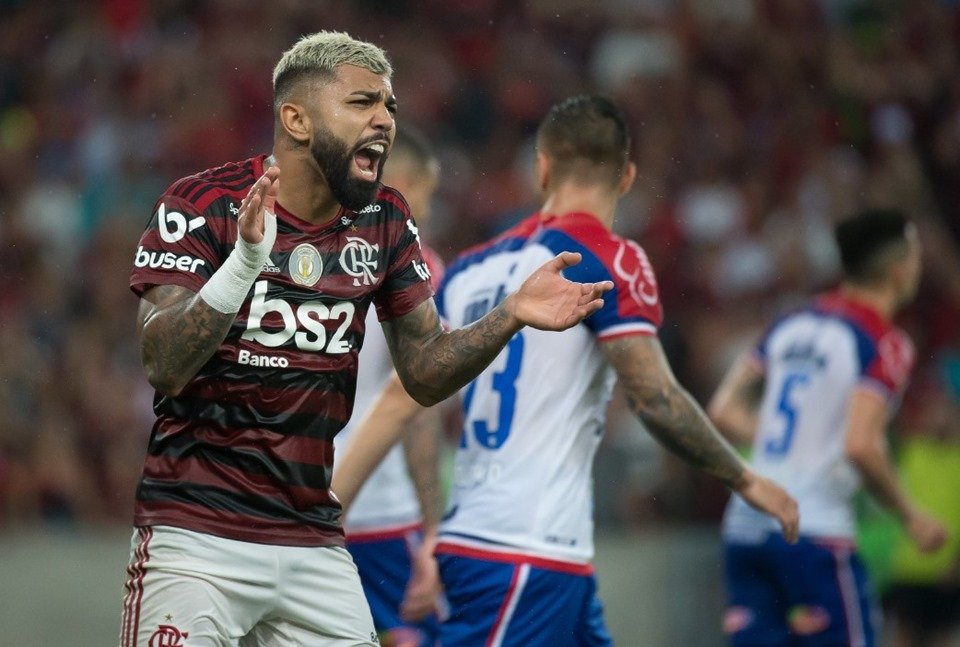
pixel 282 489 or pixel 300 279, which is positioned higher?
pixel 300 279

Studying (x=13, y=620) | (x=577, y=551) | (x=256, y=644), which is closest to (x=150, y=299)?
(x=256, y=644)

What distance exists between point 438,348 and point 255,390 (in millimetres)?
614

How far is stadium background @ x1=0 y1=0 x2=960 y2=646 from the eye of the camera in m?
10.5

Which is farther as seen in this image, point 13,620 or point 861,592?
point 13,620

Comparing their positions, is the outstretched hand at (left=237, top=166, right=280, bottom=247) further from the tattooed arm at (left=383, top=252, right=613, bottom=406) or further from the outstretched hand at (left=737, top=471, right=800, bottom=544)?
the outstretched hand at (left=737, top=471, right=800, bottom=544)

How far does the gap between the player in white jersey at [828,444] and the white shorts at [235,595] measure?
3.49 meters

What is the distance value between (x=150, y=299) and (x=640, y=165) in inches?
375

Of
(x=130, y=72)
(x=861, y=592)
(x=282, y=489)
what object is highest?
(x=130, y=72)

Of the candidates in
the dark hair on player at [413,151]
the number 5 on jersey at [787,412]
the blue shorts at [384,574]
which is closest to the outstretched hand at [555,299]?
the blue shorts at [384,574]

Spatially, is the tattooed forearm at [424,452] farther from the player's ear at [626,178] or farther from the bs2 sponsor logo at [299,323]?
the bs2 sponsor logo at [299,323]

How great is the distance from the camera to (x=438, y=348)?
15.2 ft

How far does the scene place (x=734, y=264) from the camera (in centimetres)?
1274

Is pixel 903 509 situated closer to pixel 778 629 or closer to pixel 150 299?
pixel 778 629

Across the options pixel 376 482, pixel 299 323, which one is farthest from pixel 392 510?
pixel 299 323
